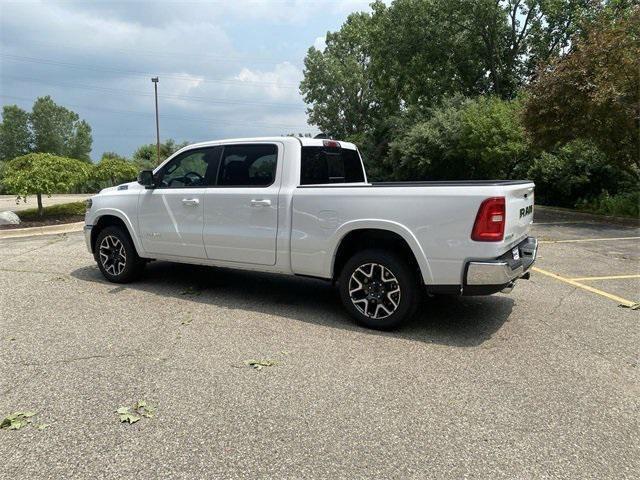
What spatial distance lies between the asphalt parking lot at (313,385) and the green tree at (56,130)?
9314cm

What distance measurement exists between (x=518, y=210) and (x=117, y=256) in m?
4.97

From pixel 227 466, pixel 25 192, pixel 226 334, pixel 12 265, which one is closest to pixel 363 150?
pixel 25 192

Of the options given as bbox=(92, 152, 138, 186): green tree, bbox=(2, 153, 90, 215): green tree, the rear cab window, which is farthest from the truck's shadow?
bbox=(92, 152, 138, 186): green tree

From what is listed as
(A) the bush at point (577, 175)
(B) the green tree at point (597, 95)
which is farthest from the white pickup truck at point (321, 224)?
(A) the bush at point (577, 175)

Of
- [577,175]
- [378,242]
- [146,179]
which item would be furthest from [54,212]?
[577,175]

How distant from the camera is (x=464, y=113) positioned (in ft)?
68.3

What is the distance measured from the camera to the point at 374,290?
4.65 meters

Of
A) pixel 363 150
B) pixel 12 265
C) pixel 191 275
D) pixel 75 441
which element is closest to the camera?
pixel 75 441

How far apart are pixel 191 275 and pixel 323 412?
439cm

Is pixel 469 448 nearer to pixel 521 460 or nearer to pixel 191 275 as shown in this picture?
pixel 521 460

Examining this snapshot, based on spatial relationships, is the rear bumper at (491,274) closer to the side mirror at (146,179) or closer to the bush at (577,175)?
the side mirror at (146,179)

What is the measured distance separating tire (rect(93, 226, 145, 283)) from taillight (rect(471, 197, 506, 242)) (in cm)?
439

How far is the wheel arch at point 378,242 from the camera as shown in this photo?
14.3ft

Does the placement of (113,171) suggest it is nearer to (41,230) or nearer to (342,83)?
(41,230)
